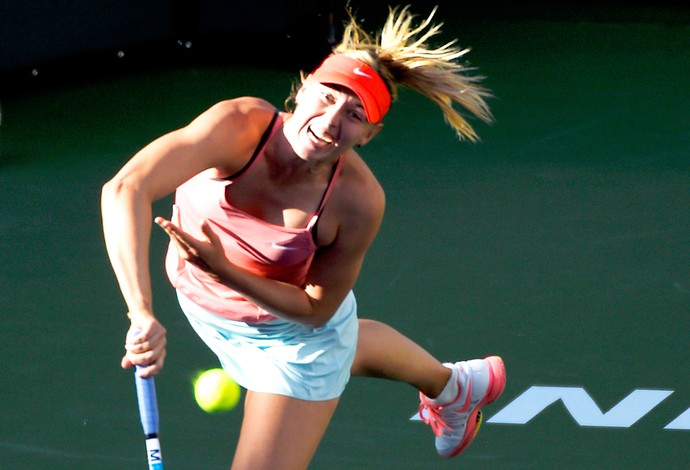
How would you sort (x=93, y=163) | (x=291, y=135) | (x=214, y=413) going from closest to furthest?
(x=291, y=135) < (x=214, y=413) < (x=93, y=163)

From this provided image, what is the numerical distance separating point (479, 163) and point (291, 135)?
3.18m

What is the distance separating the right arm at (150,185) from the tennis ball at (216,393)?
4.06 feet

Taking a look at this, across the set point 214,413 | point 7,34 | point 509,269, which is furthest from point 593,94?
point 214,413

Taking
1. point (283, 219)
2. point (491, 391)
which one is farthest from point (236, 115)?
point (491, 391)

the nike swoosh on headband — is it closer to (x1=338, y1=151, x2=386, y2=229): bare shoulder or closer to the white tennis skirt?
(x1=338, y1=151, x2=386, y2=229): bare shoulder

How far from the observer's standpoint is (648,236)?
5492mm

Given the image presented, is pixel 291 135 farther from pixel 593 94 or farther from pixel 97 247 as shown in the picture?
pixel 593 94

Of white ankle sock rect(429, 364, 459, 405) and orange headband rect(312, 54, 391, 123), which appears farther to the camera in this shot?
white ankle sock rect(429, 364, 459, 405)

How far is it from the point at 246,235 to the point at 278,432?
55 cm

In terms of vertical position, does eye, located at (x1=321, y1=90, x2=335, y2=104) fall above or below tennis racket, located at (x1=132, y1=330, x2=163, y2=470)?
above

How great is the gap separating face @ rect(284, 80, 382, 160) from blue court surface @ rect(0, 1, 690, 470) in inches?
48.4

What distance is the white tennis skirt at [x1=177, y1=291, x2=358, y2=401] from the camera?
137 inches

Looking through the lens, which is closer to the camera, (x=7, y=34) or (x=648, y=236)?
(x=648, y=236)

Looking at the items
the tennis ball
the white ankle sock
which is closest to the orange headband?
the white ankle sock
